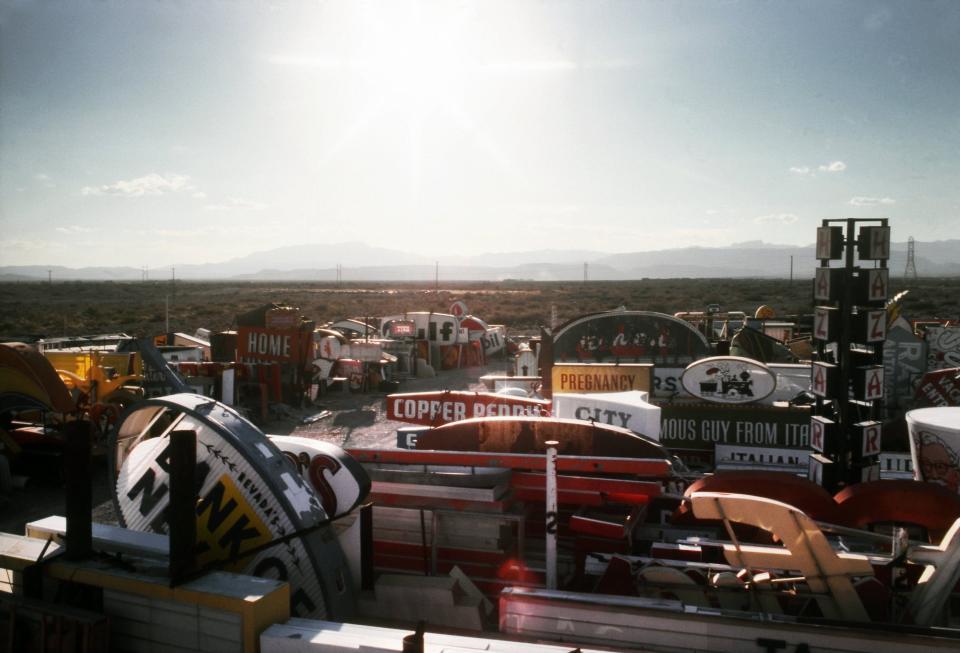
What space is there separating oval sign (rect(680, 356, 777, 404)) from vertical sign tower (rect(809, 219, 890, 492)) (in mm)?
3408

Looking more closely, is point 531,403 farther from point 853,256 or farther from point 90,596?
point 90,596

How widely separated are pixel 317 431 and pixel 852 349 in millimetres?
15055

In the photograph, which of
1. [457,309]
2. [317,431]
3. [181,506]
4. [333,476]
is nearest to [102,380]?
[317,431]

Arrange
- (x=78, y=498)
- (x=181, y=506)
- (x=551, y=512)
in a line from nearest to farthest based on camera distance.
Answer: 1. (x=181, y=506)
2. (x=78, y=498)
3. (x=551, y=512)

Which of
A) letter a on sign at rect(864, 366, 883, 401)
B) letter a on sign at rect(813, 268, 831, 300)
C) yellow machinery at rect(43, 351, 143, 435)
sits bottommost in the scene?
yellow machinery at rect(43, 351, 143, 435)

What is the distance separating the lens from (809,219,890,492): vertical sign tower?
8.66 m

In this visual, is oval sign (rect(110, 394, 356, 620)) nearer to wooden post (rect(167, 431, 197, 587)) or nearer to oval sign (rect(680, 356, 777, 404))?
wooden post (rect(167, 431, 197, 587))

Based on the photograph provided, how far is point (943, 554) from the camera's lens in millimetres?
5648

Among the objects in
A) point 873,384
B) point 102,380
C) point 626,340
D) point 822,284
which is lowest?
point 102,380

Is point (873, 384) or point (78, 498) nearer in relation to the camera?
point (78, 498)

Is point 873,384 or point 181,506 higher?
point 873,384

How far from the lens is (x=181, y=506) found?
482 centimetres

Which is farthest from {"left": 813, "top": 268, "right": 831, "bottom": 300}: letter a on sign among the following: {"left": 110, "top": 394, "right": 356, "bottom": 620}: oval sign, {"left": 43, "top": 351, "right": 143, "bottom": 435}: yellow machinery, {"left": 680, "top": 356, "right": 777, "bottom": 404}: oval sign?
{"left": 43, "top": 351, "right": 143, "bottom": 435}: yellow machinery

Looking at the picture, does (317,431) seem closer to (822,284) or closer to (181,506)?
(822,284)
